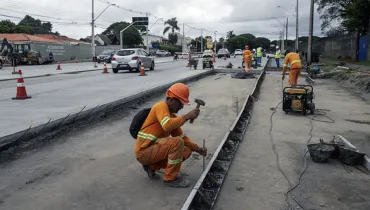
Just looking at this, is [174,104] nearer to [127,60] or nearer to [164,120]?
[164,120]

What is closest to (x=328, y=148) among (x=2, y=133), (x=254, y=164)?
(x=254, y=164)

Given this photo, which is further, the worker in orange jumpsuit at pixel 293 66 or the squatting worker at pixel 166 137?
the worker in orange jumpsuit at pixel 293 66

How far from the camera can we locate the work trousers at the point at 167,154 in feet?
13.8

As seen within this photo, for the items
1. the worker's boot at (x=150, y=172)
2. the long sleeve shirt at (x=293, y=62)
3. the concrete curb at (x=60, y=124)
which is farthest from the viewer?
the long sleeve shirt at (x=293, y=62)

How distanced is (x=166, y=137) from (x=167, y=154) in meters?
0.29

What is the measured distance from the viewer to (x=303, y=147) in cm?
643

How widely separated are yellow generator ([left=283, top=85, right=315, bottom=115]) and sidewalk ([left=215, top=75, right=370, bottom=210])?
646 mm

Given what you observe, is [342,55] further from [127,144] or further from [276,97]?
[127,144]

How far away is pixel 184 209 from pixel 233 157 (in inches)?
93.3

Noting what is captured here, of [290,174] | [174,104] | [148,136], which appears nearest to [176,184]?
[148,136]

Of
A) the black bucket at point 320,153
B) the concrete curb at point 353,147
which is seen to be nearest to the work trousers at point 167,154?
the black bucket at point 320,153

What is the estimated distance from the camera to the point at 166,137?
449cm

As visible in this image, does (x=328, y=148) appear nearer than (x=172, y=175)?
No

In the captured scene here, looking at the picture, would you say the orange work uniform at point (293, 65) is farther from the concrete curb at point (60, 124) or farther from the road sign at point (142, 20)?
the road sign at point (142, 20)
